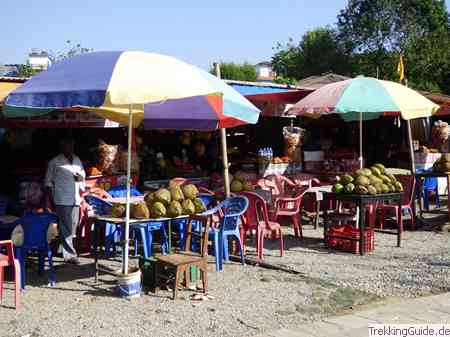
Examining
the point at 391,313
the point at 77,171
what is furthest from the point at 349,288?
the point at 77,171

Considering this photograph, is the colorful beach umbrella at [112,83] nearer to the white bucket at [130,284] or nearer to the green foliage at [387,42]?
the white bucket at [130,284]

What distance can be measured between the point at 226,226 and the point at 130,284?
1.83 meters

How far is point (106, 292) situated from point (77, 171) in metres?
1.82

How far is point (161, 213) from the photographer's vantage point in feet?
21.6

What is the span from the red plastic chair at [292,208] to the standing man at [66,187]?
3271 mm

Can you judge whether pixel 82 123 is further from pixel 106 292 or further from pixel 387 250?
pixel 387 250

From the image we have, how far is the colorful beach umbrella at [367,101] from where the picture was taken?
8484 millimetres

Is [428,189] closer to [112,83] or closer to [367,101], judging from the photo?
[367,101]

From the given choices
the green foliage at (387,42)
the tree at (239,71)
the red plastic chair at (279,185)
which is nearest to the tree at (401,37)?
the green foliage at (387,42)

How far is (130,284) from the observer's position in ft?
19.4

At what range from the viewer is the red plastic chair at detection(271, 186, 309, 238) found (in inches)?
359

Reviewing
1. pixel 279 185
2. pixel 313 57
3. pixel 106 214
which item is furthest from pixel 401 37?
pixel 106 214

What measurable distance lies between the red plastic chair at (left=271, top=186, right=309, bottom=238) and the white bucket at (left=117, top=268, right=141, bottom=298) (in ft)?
11.7

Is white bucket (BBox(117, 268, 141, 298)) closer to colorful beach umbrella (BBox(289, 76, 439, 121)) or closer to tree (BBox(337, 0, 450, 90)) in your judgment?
colorful beach umbrella (BBox(289, 76, 439, 121))
